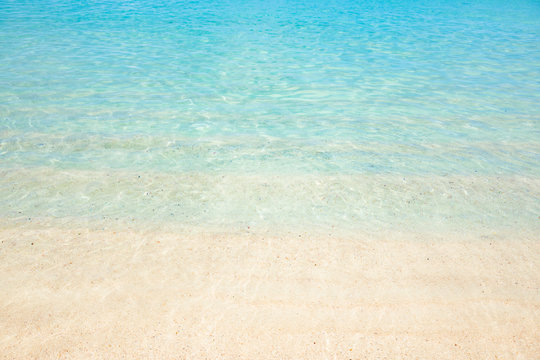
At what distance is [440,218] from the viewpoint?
4609 mm

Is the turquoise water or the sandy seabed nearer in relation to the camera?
the sandy seabed

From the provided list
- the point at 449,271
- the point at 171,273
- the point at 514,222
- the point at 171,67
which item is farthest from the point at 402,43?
the point at 171,273

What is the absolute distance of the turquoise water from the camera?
472 centimetres

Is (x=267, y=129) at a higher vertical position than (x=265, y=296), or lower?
lower

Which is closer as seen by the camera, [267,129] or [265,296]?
[265,296]

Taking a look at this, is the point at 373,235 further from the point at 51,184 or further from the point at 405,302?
the point at 51,184

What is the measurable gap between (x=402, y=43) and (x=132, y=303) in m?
12.6

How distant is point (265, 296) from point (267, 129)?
3.88m

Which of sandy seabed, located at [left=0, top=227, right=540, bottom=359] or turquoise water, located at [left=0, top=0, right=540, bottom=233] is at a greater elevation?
sandy seabed, located at [left=0, top=227, right=540, bottom=359]

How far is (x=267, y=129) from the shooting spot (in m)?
6.87

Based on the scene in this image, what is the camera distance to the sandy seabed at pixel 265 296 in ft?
9.90

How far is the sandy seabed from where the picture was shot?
3.02m

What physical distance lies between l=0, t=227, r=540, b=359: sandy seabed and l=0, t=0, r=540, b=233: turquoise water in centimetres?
38

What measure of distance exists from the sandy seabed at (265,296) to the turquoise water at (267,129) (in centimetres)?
38
